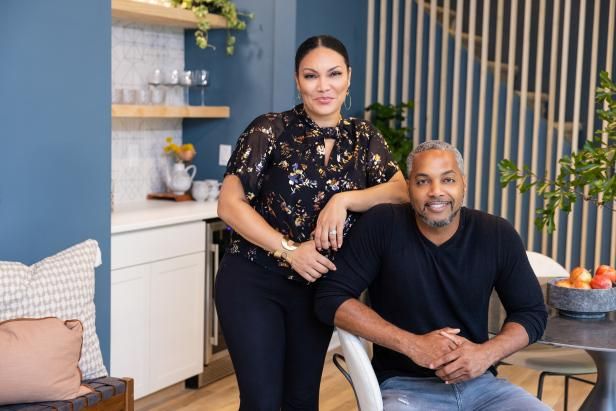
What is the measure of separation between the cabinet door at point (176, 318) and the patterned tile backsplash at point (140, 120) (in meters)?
0.73

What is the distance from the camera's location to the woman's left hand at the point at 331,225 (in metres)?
2.49

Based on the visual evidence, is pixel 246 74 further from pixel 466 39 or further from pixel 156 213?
pixel 466 39

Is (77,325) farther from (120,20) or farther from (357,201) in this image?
(120,20)

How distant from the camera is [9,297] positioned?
282cm

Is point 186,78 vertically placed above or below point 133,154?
above

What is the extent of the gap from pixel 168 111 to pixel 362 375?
8.78ft

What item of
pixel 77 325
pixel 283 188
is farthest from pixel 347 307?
pixel 77 325

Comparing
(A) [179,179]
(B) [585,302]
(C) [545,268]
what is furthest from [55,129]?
(C) [545,268]

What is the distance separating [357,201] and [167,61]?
9.65 feet

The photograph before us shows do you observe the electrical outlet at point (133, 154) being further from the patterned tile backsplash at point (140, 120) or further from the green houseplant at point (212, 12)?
the green houseplant at point (212, 12)

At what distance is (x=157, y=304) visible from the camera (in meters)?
4.24

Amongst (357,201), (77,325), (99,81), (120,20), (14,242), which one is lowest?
(77,325)

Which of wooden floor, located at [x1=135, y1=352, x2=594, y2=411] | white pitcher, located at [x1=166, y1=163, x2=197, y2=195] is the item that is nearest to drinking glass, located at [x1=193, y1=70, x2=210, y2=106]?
white pitcher, located at [x1=166, y1=163, x2=197, y2=195]

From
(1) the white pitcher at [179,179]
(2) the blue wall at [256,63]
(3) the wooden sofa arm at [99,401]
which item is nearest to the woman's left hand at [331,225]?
(3) the wooden sofa arm at [99,401]
